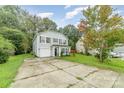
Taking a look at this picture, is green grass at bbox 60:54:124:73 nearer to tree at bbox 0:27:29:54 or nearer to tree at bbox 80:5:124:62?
tree at bbox 80:5:124:62

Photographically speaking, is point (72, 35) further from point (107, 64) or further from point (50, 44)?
point (107, 64)

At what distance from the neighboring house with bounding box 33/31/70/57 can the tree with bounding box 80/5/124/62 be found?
4.65m

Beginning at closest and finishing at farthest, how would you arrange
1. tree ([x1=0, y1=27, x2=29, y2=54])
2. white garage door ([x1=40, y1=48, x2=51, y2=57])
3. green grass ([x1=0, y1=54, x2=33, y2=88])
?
green grass ([x1=0, y1=54, x2=33, y2=88]), white garage door ([x1=40, y1=48, x2=51, y2=57]), tree ([x1=0, y1=27, x2=29, y2=54])

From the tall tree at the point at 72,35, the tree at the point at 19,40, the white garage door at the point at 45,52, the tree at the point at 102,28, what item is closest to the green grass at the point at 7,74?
the white garage door at the point at 45,52

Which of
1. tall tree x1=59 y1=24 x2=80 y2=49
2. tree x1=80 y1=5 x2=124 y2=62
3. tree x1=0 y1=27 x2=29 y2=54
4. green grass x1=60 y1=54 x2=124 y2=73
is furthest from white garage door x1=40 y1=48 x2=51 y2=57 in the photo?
tree x1=80 y1=5 x2=124 y2=62

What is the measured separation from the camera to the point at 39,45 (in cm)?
1194

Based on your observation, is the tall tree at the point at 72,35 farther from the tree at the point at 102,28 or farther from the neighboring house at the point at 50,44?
the tree at the point at 102,28

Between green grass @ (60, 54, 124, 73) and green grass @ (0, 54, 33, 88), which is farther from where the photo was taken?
green grass @ (60, 54, 124, 73)

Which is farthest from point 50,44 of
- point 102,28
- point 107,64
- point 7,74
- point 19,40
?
point 7,74

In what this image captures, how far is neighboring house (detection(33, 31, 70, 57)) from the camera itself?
12125 mm

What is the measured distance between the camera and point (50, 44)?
1300cm
